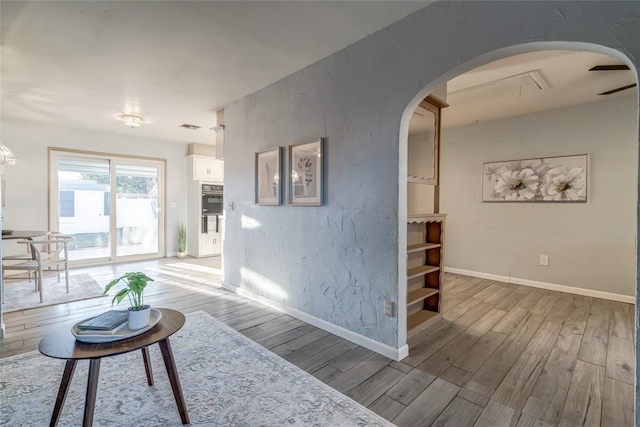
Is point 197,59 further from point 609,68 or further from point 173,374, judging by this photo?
point 609,68

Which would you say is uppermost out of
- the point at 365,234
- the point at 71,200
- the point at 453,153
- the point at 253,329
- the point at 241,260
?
the point at 453,153

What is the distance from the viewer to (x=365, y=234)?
233 centimetres

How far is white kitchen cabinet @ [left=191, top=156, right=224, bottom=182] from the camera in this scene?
6262 millimetres

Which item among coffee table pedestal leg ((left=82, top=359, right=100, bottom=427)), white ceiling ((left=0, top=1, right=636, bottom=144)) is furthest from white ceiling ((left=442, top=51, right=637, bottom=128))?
coffee table pedestal leg ((left=82, top=359, right=100, bottom=427))

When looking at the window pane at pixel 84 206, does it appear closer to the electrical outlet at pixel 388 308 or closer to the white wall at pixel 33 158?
the white wall at pixel 33 158

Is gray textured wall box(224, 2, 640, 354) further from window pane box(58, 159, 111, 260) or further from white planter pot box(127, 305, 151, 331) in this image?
window pane box(58, 159, 111, 260)

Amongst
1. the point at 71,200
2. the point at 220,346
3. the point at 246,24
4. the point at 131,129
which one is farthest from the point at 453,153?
the point at 71,200

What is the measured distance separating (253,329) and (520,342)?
7.51ft

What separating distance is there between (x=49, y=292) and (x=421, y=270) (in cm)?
448

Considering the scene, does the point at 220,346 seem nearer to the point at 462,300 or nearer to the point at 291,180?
the point at 291,180

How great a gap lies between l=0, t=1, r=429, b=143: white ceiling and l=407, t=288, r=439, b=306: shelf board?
2.24m

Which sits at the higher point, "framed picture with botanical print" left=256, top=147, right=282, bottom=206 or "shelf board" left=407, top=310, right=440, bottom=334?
"framed picture with botanical print" left=256, top=147, right=282, bottom=206

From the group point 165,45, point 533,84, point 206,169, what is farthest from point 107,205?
point 533,84

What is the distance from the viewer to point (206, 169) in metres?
6.40
